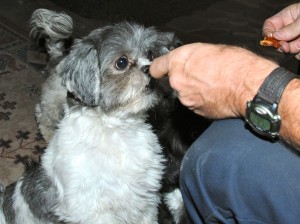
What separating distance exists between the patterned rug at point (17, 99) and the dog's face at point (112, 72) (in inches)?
41.5

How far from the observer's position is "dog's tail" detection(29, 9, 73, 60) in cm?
222

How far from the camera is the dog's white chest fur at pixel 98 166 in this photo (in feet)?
5.21

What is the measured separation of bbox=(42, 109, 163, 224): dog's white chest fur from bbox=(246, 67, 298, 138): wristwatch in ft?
2.14

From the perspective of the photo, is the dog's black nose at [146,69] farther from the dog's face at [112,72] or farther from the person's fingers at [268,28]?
the person's fingers at [268,28]

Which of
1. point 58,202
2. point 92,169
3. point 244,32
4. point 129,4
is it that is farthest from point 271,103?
point 129,4

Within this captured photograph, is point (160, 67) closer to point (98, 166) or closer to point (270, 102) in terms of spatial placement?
point (270, 102)

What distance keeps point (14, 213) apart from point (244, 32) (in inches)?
101

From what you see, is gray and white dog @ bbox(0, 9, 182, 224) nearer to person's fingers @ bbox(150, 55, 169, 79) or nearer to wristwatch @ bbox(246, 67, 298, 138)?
person's fingers @ bbox(150, 55, 169, 79)

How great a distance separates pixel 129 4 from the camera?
4031 millimetres

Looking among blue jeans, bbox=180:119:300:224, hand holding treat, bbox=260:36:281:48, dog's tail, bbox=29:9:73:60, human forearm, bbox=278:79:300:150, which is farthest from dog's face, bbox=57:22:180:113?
dog's tail, bbox=29:9:73:60

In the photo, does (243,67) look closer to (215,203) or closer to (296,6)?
(215,203)

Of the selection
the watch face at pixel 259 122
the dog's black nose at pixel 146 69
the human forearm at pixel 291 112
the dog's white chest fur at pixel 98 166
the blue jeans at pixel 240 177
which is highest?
the human forearm at pixel 291 112

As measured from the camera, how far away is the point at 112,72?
1.50 m

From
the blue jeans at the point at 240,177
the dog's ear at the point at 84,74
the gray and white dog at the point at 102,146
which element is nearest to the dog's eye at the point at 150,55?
the gray and white dog at the point at 102,146
